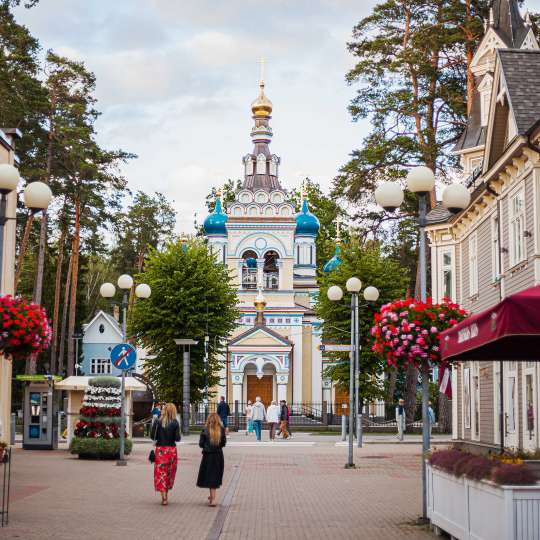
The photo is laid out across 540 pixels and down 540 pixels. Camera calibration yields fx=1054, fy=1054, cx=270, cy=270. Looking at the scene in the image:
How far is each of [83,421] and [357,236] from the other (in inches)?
977

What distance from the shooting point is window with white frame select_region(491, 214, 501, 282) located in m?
25.7

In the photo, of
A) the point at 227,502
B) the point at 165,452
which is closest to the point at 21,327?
the point at 165,452

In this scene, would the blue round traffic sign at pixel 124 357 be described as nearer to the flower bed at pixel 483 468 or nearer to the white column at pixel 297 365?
the flower bed at pixel 483 468

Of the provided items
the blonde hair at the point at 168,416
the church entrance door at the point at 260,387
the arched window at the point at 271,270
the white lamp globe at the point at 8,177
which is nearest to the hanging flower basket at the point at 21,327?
the white lamp globe at the point at 8,177

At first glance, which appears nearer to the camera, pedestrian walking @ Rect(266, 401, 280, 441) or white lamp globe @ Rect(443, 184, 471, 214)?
white lamp globe @ Rect(443, 184, 471, 214)

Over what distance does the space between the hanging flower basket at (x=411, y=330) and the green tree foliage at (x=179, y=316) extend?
3079cm

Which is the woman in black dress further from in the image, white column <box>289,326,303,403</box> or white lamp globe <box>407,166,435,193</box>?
white column <box>289,326,303,403</box>

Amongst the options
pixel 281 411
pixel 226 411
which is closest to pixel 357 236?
pixel 281 411

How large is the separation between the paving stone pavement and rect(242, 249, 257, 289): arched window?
3992 centimetres

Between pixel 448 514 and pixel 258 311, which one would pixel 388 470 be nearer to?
pixel 448 514

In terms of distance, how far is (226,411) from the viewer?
130ft

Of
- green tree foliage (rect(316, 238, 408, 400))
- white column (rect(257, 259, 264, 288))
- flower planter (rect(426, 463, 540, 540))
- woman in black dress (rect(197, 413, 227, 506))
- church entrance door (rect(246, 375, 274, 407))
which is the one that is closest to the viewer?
flower planter (rect(426, 463, 540, 540))

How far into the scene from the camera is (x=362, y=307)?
163 ft

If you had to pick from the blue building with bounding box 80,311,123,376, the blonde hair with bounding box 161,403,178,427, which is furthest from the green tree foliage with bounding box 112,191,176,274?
the blonde hair with bounding box 161,403,178,427
